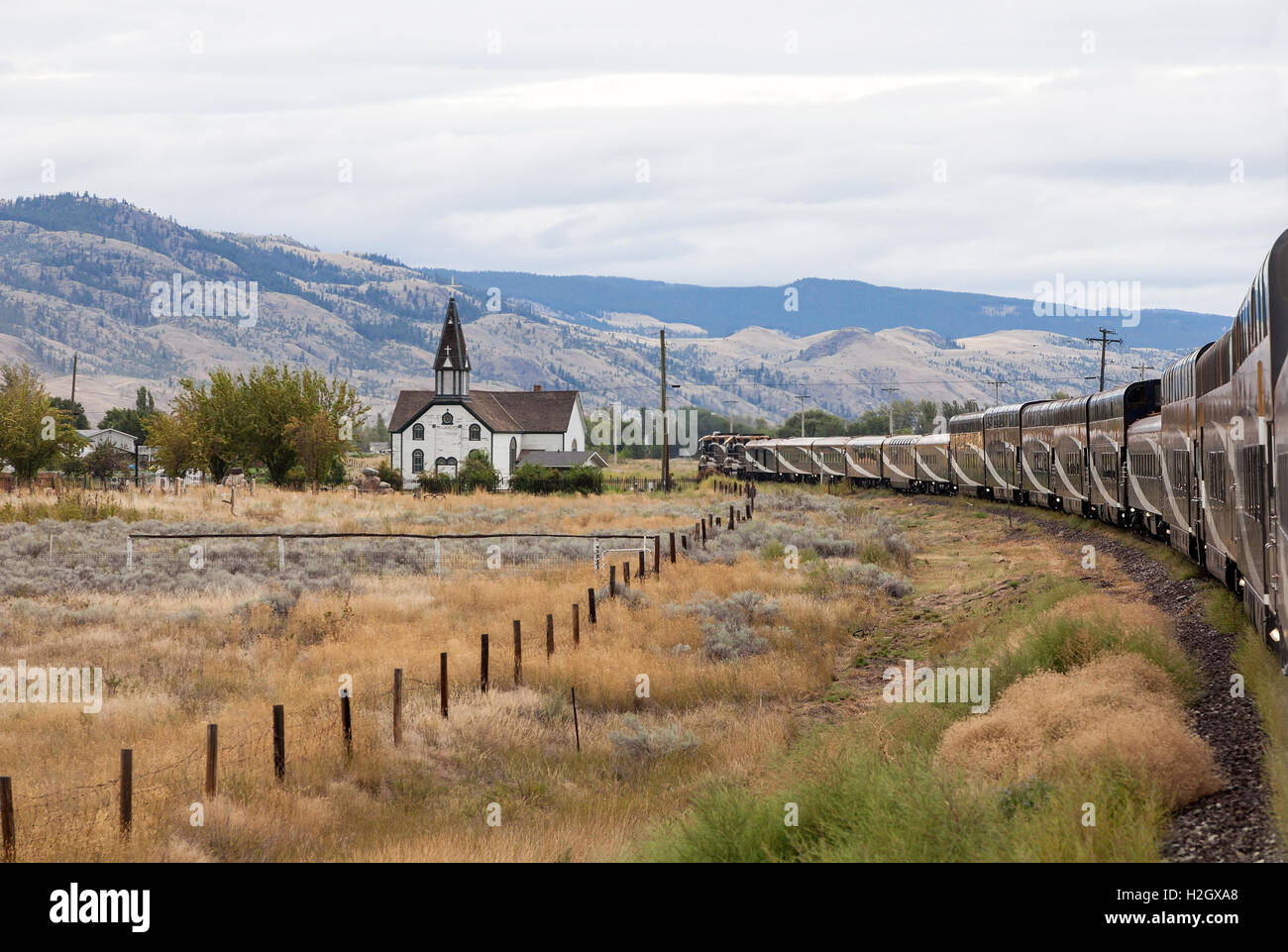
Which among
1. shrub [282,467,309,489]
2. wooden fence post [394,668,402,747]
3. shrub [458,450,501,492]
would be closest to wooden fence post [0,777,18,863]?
wooden fence post [394,668,402,747]

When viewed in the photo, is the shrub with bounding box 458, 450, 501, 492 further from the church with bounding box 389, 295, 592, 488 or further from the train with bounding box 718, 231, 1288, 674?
the train with bounding box 718, 231, 1288, 674

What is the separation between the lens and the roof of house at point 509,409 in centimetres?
10444

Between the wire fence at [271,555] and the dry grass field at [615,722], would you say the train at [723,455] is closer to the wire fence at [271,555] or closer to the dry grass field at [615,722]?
the wire fence at [271,555]

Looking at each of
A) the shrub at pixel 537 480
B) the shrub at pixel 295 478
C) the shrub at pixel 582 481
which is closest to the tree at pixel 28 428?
the shrub at pixel 295 478

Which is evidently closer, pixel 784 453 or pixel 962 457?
pixel 962 457

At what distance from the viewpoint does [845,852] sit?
26.8 ft

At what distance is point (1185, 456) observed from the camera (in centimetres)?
1970

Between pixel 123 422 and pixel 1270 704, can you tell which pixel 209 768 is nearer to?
pixel 1270 704

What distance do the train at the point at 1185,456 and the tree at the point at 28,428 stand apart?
39.5m

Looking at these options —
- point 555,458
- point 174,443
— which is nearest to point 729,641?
point 174,443

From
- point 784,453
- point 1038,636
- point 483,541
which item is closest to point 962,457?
point 483,541
